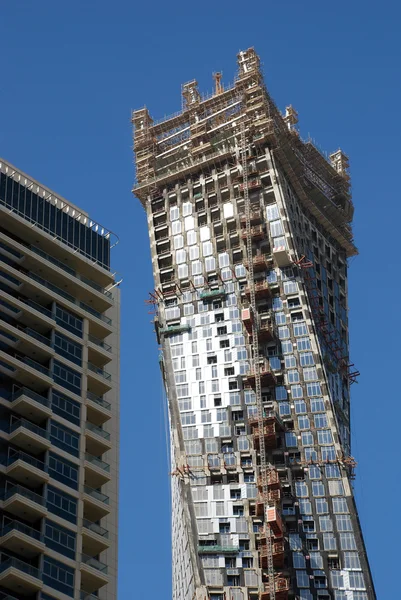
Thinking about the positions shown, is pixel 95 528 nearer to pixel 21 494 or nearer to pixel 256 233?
pixel 21 494

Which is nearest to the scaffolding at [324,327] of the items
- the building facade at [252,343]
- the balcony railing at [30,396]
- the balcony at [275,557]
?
the building facade at [252,343]

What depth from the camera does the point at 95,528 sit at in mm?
87812

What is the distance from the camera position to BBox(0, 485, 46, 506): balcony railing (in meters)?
83.2

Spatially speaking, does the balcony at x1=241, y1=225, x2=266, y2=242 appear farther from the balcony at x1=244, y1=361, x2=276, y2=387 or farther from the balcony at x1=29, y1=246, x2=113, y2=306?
the balcony at x1=29, y1=246, x2=113, y2=306

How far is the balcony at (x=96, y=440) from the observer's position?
91250 millimetres

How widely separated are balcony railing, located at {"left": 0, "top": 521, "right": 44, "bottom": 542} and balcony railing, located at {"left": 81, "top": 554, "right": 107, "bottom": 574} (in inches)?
148

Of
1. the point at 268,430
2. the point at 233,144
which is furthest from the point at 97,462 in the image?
the point at 233,144

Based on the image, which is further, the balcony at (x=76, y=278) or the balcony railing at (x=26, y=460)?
the balcony at (x=76, y=278)

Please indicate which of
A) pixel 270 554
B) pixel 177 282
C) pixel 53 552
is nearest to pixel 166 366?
pixel 177 282

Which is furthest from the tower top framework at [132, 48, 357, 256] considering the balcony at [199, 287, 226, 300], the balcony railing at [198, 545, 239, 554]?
the balcony railing at [198, 545, 239, 554]

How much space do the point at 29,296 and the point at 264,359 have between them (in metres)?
57.2

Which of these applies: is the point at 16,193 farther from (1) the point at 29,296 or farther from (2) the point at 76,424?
(2) the point at 76,424

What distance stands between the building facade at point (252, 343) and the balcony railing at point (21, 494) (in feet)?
174

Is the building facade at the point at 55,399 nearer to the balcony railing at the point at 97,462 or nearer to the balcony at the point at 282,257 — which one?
the balcony railing at the point at 97,462
